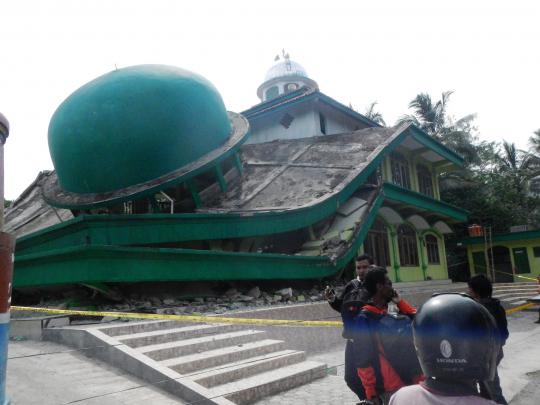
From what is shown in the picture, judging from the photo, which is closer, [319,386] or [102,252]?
[319,386]

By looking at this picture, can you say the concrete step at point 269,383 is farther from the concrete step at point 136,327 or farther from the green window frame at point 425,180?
the green window frame at point 425,180

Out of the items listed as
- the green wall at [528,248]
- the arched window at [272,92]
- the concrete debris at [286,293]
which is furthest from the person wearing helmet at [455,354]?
the arched window at [272,92]

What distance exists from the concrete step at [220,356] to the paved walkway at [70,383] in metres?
0.58

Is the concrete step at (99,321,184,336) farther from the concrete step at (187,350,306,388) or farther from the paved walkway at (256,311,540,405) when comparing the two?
the paved walkway at (256,311,540,405)

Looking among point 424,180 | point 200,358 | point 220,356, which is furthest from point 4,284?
point 424,180

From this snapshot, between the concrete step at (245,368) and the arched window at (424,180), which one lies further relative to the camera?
the arched window at (424,180)

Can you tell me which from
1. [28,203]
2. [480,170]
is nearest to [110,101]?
[28,203]

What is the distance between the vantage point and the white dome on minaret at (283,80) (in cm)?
2997

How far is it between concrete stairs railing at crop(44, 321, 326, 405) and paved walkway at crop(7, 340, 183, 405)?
168 mm

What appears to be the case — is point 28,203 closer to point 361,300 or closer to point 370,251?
point 370,251

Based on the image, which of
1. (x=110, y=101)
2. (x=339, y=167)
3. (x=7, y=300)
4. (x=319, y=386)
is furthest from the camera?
(x=339, y=167)

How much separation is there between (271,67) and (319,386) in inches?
1109

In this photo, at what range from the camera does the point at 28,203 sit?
17844 millimetres

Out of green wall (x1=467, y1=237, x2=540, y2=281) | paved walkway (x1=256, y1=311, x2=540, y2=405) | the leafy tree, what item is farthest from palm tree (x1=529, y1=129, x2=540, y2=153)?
paved walkway (x1=256, y1=311, x2=540, y2=405)
